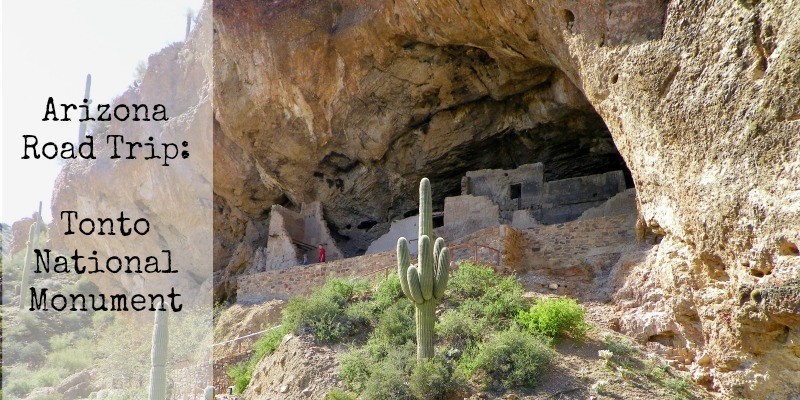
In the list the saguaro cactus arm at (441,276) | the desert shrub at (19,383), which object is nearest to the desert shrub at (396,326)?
A: the saguaro cactus arm at (441,276)

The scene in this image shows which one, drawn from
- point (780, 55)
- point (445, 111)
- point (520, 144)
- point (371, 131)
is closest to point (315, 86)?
point (371, 131)

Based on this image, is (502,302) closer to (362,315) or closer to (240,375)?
(362,315)

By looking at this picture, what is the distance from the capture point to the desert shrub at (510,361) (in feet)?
41.7

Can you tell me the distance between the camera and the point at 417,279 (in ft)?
42.8

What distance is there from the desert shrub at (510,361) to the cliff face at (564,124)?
6.81ft

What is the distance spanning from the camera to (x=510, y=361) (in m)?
13.0

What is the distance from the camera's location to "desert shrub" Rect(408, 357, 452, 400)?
12531 millimetres

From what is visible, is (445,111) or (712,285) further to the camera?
(445,111)

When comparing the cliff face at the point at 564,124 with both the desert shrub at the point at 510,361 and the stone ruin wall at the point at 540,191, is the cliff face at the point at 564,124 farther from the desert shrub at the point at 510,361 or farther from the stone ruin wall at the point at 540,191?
the desert shrub at the point at 510,361

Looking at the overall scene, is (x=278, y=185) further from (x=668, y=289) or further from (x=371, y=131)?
(x=668, y=289)

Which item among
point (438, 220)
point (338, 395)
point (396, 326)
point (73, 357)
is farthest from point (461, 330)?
point (73, 357)

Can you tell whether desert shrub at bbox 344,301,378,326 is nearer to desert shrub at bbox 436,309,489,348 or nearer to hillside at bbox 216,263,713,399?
hillside at bbox 216,263,713,399

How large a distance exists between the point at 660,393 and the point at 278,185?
13.6m

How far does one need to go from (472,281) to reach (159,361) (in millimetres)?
5836
